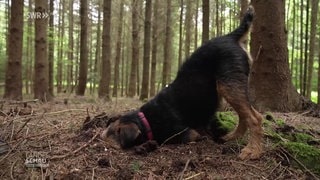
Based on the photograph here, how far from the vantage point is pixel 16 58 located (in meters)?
10.2

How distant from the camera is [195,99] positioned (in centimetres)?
442

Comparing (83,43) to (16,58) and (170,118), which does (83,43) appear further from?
(170,118)

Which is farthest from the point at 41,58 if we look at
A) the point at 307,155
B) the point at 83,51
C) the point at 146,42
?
the point at 307,155

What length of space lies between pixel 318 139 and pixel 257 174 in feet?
4.88

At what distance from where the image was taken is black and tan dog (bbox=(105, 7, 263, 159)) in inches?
164

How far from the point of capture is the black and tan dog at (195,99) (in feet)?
13.7

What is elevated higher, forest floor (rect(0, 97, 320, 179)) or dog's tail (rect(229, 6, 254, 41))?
dog's tail (rect(229, 6, 254, 41))

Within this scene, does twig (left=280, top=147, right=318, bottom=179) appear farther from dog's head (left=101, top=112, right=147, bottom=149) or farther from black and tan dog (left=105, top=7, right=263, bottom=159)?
dog's head (left=101, top=112, right=147, bottom=149)

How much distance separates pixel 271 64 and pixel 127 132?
4.08 m

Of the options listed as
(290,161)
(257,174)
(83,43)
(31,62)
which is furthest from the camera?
(31,62)

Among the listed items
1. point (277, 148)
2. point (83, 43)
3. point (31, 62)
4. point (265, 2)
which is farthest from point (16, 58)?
point (31, 62)

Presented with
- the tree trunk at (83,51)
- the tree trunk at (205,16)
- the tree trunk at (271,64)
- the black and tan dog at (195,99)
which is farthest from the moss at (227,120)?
the tree trunk at (83,51)

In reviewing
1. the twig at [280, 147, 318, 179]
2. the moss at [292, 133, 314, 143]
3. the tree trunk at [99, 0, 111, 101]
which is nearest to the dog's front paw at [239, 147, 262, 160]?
the twig at [280, 147, 318, 179]

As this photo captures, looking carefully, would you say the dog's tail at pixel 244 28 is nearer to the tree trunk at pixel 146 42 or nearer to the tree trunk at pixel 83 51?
the tree trunk at pixel 146 42
